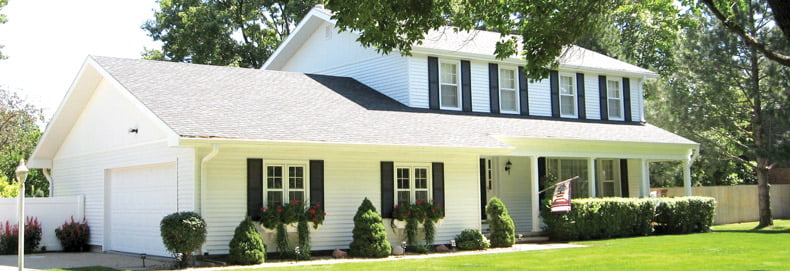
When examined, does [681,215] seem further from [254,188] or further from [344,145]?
A: [254,188]

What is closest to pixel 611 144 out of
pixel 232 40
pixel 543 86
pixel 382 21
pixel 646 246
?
pixel 543 86

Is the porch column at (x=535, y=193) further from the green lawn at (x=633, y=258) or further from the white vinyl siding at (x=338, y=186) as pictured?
the white vinyl siding at (x=338, y=186)

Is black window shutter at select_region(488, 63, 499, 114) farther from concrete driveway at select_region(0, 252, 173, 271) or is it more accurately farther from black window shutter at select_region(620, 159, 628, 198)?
concrete driveway at select_region(0, 252, 173, 271)

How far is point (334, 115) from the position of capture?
64.8ft

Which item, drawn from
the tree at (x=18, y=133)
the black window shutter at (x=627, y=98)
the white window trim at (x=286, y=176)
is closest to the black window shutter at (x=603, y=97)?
the black window shutter at (x=627, y=98)

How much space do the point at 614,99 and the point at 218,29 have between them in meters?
17.3

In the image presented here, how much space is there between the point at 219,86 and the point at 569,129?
10.4 meters

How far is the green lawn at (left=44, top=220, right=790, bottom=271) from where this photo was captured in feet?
48.6

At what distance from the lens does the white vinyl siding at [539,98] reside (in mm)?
25297

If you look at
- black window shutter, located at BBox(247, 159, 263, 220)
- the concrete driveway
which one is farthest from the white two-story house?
the concrete driveway

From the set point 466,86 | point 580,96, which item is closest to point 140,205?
point 466,86

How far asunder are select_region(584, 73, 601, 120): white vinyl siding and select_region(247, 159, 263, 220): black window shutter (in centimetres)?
1314

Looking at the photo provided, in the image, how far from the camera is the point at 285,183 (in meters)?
17.8

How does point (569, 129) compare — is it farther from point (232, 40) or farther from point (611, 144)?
point (232, 40)
